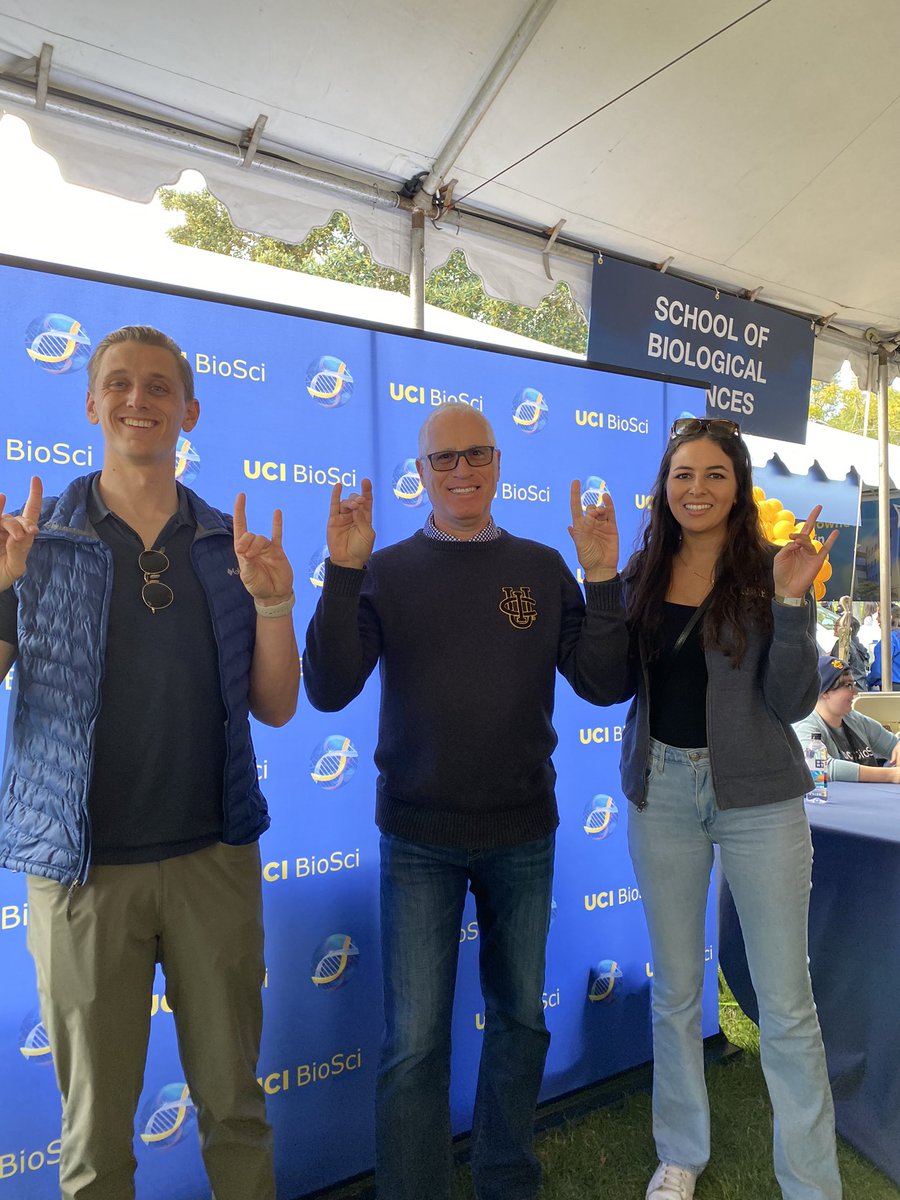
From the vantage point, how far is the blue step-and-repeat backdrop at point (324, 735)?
1.56 meters

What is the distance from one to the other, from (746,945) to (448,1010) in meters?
0.63

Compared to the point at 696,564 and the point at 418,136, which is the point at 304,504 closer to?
the point at 696,564

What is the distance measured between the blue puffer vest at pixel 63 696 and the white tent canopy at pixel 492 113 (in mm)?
1453

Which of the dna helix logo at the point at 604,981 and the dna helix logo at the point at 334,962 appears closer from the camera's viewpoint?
the dna helix logo at the point at 334,962

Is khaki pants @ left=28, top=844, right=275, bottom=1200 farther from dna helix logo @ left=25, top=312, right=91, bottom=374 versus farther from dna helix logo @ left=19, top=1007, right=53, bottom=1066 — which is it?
dna helix logo @ left=25, top=312, right=91, bottom=374

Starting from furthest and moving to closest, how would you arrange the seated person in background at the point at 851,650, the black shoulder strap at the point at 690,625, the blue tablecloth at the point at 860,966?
the seated person in background at the point at 851,650, the blue tablecloth at the point at 860,966, the black shoulder strap at the point at 690,625

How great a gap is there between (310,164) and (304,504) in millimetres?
1307

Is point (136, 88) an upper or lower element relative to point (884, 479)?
upper

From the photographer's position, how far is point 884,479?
4.41 m

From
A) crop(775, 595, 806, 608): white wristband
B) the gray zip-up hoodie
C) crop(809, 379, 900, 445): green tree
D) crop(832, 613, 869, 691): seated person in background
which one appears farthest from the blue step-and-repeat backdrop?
crop(809, 379, 900, 445): green tree

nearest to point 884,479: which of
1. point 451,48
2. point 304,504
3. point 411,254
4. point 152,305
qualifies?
point 411,254

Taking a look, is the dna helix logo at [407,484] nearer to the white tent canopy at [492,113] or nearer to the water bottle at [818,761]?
the white tent canopy at [492,113]

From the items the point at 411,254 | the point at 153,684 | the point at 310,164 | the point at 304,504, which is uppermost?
the point at 310,164

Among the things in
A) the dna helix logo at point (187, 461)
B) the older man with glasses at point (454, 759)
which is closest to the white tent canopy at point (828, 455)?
the older man with glasses at point (454, 759)
